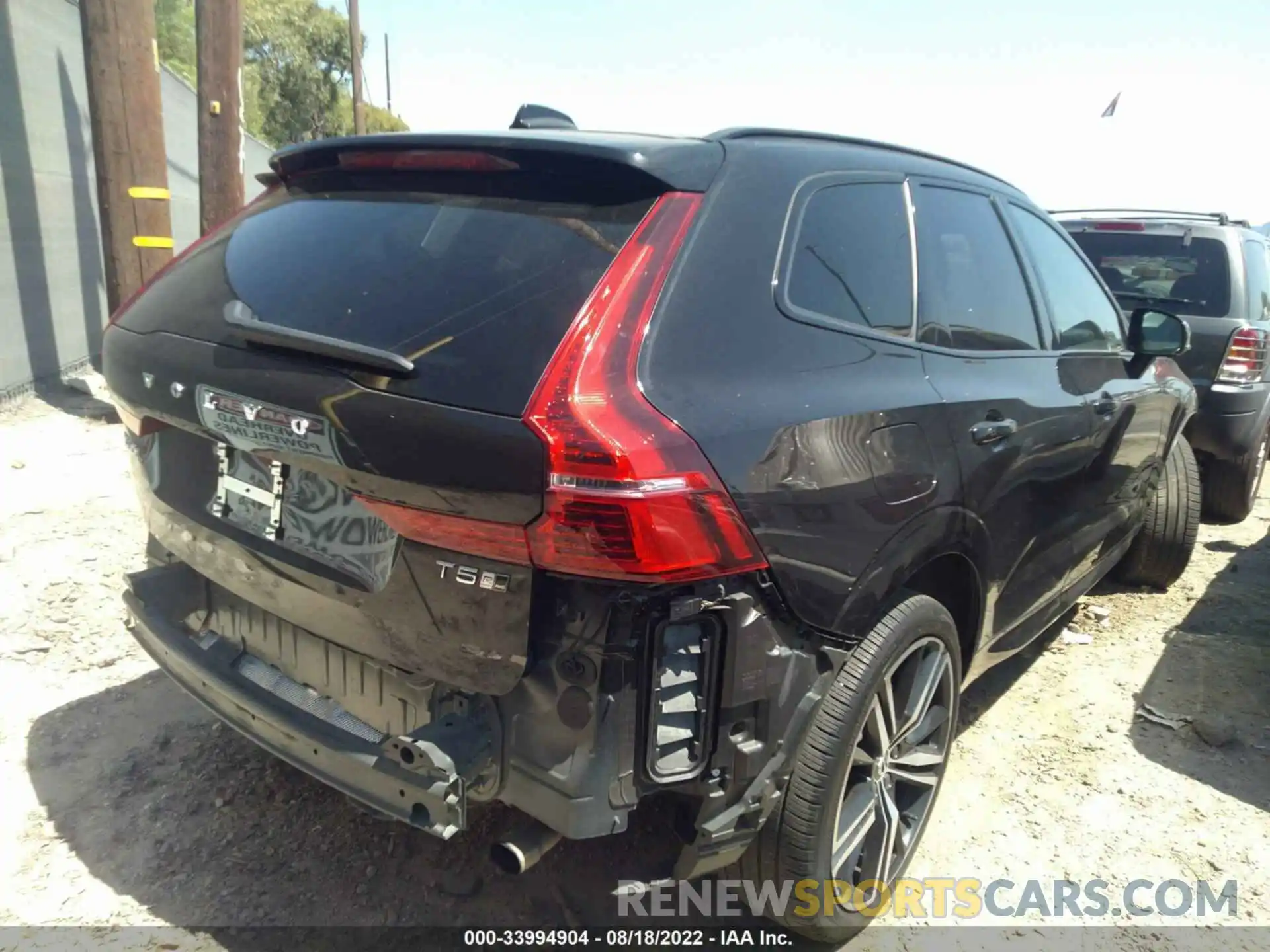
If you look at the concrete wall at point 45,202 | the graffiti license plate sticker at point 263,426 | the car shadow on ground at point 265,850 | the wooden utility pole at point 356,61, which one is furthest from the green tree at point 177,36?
the graffiti license plate sticker at point 263,426

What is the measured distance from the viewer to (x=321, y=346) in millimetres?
1891

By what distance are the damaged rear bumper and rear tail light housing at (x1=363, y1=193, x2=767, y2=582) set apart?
0.40m

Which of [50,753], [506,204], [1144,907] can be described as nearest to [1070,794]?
[1144,907]

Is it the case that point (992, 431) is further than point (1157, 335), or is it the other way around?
point (1157, 335)

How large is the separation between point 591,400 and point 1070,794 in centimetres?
245

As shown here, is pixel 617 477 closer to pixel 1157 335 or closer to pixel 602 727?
pixel 602 727

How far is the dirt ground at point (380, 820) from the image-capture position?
8.09 feet

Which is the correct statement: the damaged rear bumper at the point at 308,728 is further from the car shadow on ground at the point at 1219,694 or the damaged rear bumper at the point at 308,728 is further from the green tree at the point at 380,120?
the green tree at the point at 380,120

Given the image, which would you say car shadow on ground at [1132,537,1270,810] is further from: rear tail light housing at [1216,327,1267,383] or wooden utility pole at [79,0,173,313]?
wooden utility pole at [79,0,173,313]

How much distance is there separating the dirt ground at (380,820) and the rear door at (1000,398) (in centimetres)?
61

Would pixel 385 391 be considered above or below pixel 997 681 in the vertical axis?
above

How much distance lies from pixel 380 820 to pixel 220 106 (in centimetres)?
621

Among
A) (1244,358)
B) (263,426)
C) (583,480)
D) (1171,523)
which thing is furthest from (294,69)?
(583,480)

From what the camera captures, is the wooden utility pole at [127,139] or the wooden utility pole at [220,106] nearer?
the wooden utility pole at [127,139]
